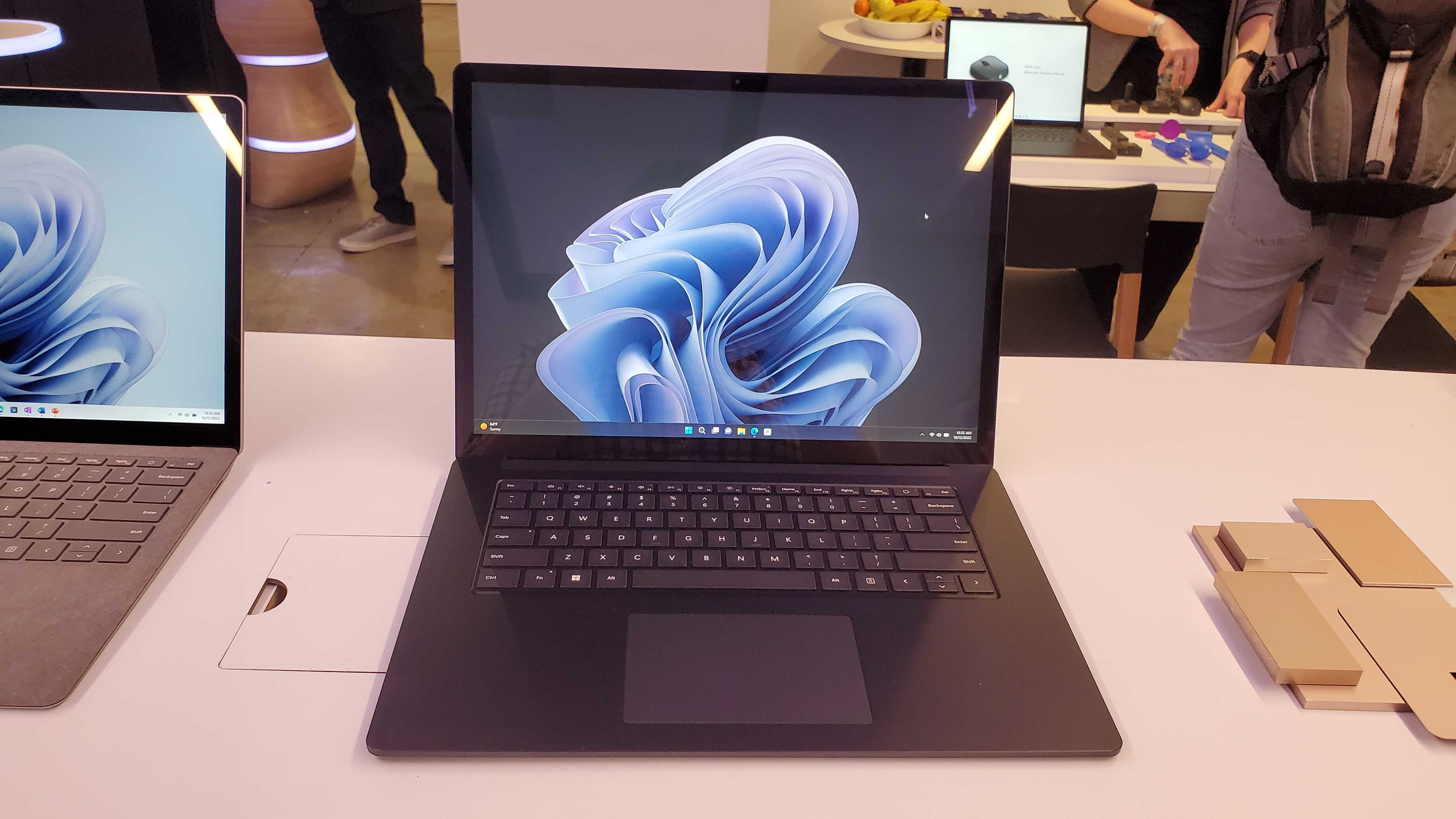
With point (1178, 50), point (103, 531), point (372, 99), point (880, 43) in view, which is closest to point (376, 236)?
point (372, 99)

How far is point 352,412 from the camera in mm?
787

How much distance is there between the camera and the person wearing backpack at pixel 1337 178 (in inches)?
44.8

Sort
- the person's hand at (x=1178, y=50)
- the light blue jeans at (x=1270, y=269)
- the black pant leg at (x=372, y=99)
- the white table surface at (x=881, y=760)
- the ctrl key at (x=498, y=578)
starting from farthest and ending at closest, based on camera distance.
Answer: the black pant leg at (x=372, y=99) < the person's hand at (x=1178, y=50) < the light blue jeans at (x=1270, y=269) < the ctrl key at (x=498, y=578) < the white table surface at (x=881, y=760)

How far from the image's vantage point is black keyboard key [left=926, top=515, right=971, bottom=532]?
0.63 meters

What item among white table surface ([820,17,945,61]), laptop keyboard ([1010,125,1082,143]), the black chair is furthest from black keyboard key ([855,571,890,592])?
white table surface ([820,17,945,61])

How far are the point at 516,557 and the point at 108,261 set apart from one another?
0.39m

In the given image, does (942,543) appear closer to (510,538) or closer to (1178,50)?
(510,538)

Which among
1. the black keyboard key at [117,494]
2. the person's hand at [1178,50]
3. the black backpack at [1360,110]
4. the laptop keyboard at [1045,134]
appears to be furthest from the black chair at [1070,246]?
the black keyboard key at [117,494]

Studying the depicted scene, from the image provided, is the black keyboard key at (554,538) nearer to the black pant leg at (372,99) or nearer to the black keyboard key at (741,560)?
the black keyboard key at (741,560)

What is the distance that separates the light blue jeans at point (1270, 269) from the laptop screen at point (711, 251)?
0.93 metres

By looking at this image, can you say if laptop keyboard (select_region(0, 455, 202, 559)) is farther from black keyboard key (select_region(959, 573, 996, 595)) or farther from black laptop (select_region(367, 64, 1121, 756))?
black keyboard key (select_region(959, 573, 996, 595))

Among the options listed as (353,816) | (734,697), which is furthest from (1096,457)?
(353,816)

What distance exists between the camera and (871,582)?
0.59m

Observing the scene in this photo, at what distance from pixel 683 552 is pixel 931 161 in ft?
1.18
